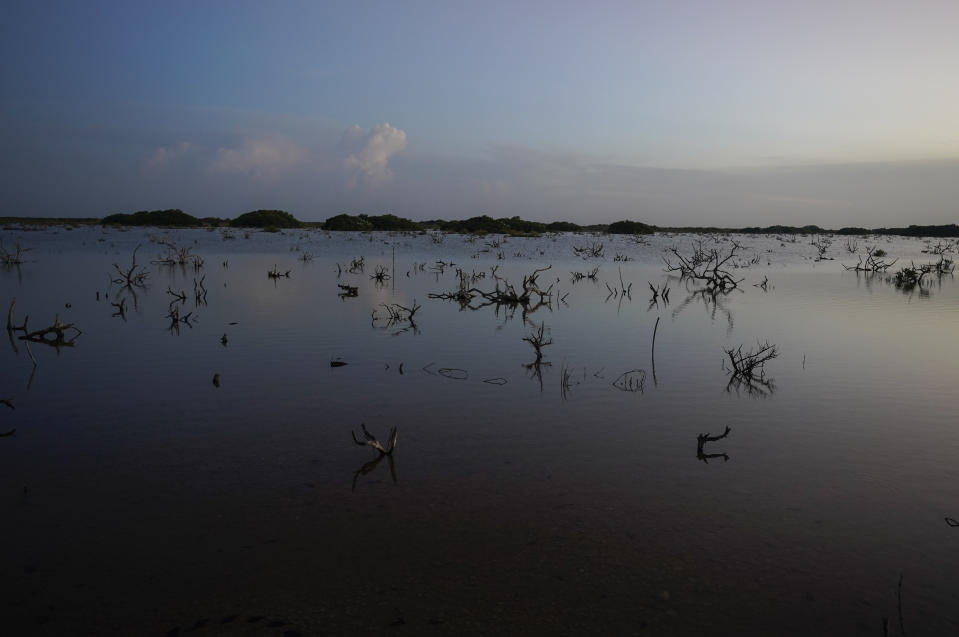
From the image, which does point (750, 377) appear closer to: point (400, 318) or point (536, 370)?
point (536, 370)

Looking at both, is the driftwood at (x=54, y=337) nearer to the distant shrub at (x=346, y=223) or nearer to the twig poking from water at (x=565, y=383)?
the twig poking from water at (x=565, y=383)

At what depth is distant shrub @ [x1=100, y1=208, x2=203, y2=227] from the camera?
259ft

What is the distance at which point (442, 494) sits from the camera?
4801mm

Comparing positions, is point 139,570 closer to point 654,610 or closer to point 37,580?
point 37,580

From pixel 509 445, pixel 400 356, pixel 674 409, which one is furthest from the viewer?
pixel 400 356

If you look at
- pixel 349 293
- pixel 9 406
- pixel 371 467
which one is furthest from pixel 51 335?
pixel 371 467

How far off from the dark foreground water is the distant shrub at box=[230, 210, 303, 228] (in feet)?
234

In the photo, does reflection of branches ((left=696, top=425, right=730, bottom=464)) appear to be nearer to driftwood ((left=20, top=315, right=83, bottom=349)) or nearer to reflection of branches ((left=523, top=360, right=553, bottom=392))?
reflection of branches ((left=523, top=360, right=553, bottom=392))

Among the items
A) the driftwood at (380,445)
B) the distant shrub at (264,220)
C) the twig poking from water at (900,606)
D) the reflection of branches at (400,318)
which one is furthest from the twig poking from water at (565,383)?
the distant shrub at (264,220)

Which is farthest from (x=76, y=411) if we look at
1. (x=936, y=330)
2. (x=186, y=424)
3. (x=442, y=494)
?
(x=936, y=330)

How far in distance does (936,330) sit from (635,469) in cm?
1129

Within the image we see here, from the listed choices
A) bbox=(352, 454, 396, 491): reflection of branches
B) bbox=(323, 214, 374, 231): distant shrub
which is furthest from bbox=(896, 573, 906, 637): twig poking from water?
bbox=(323, 214, 374, 231): distant shrub

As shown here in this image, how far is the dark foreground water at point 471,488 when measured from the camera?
3447 mm

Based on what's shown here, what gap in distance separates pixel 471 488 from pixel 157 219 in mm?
86181
